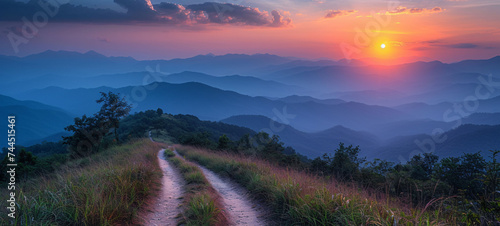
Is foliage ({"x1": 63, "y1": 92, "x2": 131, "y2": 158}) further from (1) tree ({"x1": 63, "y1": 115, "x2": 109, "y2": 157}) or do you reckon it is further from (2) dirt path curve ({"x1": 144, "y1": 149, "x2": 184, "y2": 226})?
(2) dirt path curve ({"x1": 144, "y1": 149, "x2": 184, "y2": 226})

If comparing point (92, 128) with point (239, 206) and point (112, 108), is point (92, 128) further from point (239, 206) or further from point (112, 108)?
point (239, 206)

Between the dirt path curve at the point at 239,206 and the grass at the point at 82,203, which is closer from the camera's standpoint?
the grass at the point at 82,203

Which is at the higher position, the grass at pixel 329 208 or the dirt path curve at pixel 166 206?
the grass at pixel 329 208

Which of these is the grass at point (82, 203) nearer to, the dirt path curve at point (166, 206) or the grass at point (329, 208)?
the dirt path curve at point (166, 206)

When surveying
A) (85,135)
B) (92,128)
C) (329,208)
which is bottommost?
(329,208)

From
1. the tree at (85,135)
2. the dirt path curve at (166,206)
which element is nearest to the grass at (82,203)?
the dirt path curve at (166,206)

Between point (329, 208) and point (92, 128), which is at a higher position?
point (92, 128)

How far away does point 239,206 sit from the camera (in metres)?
7.09

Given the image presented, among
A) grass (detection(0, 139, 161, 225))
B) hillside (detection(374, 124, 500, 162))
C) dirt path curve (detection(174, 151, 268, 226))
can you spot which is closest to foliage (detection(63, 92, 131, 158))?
dirt path curve (detection(174, 151, 268, 226))

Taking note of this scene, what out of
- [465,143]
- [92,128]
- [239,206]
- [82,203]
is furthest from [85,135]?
[465,143]

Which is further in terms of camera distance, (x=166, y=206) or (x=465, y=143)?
(x=465, y=143)

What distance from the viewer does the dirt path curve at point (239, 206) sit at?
19.9 feet

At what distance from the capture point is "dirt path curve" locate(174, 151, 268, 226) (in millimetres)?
6059

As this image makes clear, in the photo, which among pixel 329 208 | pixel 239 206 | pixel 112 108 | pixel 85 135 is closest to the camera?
pixel 329 208
